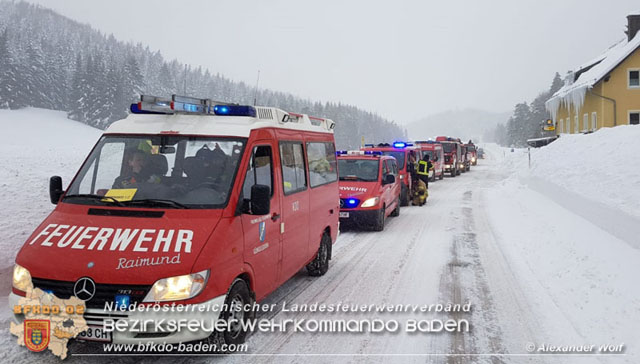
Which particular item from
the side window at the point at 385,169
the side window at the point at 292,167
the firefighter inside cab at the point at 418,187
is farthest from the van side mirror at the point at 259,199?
the firefighter inside cab at the point at 418,187

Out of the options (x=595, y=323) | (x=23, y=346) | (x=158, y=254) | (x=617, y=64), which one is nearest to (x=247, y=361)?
(x=158, y=254)

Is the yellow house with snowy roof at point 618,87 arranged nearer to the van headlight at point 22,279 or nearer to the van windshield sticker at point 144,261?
the van windshield sticker at point 144,261

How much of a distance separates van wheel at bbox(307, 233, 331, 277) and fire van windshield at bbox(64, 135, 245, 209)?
3.11m

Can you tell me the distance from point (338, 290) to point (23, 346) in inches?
156

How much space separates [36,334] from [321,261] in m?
4.36

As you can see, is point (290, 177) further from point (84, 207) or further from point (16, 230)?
point (16, 230)

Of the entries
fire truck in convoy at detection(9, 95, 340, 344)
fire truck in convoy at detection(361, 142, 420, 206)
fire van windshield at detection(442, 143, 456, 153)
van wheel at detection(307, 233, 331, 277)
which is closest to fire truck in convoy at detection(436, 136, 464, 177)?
fire van windshield at detection(442, 143, 456, 153)

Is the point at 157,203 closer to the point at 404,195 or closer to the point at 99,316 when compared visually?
the point at 99,316

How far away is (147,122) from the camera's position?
5281 mm

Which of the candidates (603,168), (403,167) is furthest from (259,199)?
(403,167)

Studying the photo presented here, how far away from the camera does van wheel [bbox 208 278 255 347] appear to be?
4.22 m

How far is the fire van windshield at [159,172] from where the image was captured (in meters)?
4.52

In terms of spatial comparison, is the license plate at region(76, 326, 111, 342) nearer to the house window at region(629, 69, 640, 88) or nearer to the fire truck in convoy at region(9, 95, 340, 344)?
the fire truck in convoy at region(9, 95, 340, 344)

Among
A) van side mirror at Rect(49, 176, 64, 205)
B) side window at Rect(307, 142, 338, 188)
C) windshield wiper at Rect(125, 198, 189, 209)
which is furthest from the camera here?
side window at Rect(307, 142, 338, 188)
